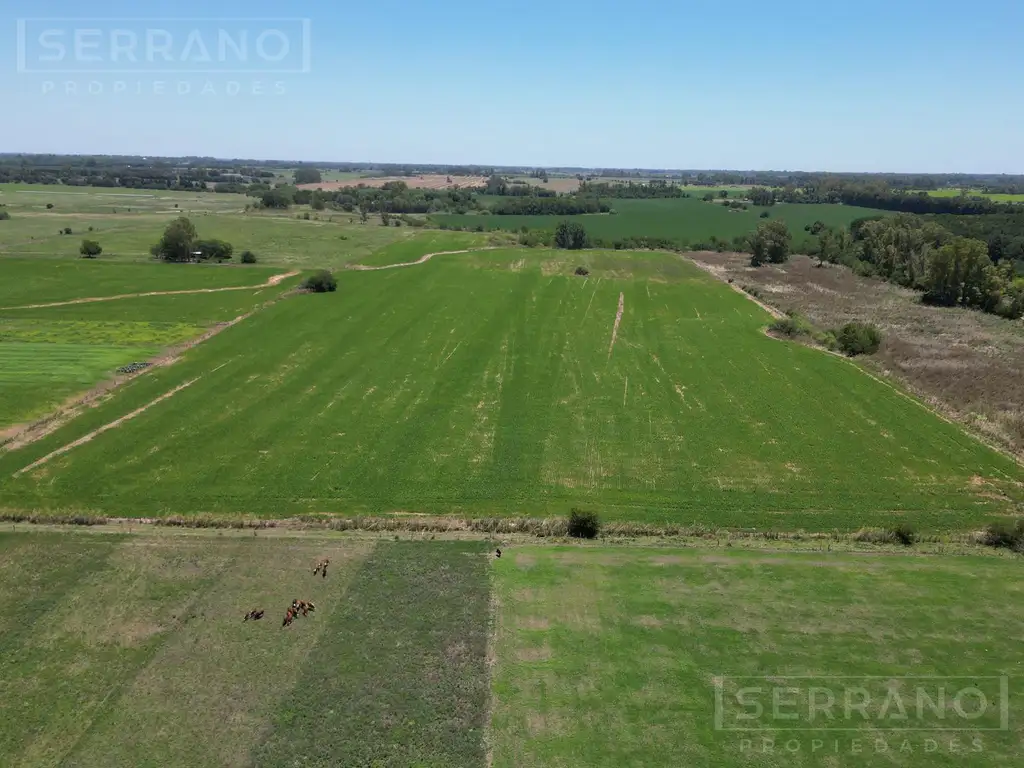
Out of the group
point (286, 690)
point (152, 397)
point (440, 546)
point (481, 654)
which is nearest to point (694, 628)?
point (481, 654)

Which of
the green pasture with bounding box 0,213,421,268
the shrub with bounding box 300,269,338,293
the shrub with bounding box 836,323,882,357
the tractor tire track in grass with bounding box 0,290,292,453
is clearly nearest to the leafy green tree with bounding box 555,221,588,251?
the green pasture with bounding box 0,213,421,268

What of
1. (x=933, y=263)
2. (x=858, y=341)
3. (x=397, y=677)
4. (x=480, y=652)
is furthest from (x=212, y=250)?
(x=933, y=263)

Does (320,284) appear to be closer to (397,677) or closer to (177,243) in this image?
(177,243)

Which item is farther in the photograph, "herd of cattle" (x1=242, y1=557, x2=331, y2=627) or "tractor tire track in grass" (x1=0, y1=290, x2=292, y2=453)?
"tractor tire track in grass" (x1=0, y1=290, x2=292, y2=453)

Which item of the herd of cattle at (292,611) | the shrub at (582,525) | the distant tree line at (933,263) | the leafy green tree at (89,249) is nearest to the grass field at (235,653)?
the herd of cattle at (292,611)

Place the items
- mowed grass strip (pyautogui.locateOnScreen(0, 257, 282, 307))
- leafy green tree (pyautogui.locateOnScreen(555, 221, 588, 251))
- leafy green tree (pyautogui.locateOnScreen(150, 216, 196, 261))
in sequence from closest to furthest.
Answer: mowed grass strip (pyautogui.locateOnScreen(0, 257, 282, 307))
leafy green tree (pyautogui.locateOnScreen(150, 216, 196, 261))
leafy green tree (pyautogui.locateOnScreen(555, 221, 588, 251))

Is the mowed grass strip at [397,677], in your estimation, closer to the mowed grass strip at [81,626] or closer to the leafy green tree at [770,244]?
the mowed grass strip at [81,626]

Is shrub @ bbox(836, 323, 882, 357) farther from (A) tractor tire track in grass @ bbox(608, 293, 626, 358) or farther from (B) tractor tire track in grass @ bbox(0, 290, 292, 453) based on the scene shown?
(B) tractor tire track in grass @ bbox(0, 290, 292, 453)
